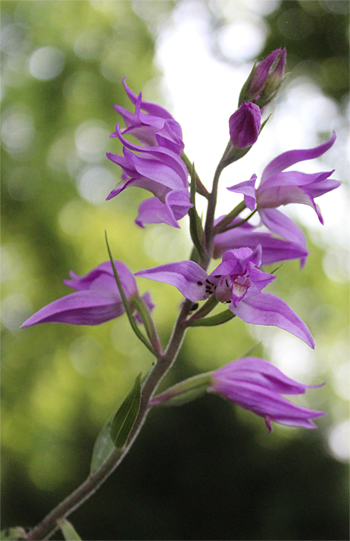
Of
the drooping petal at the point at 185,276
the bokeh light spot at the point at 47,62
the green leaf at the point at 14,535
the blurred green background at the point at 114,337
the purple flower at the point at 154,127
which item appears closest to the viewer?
the drooping petal at the point at 185,276

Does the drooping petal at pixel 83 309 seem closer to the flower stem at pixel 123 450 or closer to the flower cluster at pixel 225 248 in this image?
the flower cluster at pixel 225 248

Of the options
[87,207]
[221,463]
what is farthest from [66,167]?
[221,463]

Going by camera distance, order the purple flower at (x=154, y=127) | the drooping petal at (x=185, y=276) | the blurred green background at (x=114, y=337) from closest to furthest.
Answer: the drooping petal at (x=185, y=276)
the purple flower at (x=154, y=127)
the blurred green background at (x=114, y=337)

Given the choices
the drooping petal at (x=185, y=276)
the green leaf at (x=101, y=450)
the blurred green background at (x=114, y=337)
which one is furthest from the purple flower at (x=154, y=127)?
the blurred green background at (x=114, y=337)

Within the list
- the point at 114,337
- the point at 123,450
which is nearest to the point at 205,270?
the point at 123,450

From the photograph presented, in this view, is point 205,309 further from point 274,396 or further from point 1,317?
point 1,317

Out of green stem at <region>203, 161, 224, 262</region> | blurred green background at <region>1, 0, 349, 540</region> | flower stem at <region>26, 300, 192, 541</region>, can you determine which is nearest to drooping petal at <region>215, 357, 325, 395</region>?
flower stem at <region>26, 300, 192, 541</region>

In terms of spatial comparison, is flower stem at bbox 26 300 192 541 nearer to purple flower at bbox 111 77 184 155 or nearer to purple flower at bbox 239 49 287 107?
purple flower at bbox 111 77 184 155
